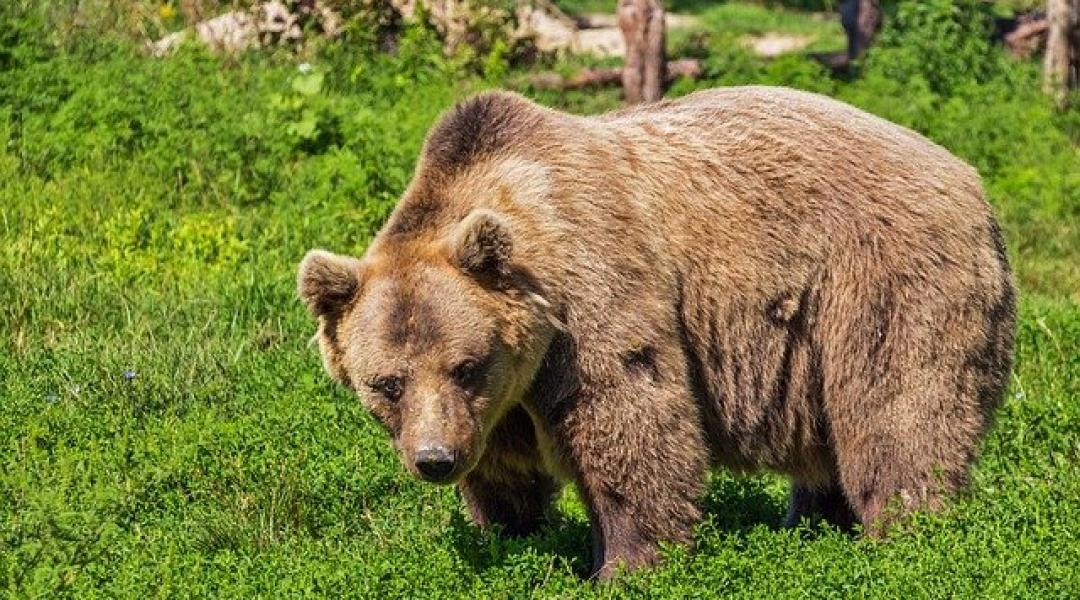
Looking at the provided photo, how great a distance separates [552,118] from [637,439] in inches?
45.6

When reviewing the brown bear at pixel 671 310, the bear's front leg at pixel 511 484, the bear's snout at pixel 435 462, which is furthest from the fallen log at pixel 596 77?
the bear's snout at pixel 435 462

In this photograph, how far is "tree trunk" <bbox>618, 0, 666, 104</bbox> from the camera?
47.2 ft

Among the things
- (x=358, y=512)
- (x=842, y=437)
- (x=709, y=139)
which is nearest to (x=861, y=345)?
(x=842, y=437)

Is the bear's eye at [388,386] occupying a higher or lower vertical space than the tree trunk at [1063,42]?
higher

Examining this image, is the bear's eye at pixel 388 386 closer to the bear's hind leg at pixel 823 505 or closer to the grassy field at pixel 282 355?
the grassy field at pixel 282 355

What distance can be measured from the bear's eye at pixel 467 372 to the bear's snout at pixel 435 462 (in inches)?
9.5

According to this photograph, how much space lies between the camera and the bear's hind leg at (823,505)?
23.4 feet

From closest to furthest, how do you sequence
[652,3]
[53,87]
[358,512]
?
[358,512]
[53,87]
[652,3]

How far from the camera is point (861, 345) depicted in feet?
21.6

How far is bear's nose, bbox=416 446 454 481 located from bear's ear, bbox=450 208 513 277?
0.59 m

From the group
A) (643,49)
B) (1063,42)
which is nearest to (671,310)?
(643,49)

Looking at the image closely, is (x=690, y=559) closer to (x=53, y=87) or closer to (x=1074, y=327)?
(x=1074, y=327)

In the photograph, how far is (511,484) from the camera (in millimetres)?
6617

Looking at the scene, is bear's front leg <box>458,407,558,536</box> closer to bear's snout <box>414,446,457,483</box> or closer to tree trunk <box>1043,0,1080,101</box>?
bear's snout <box>414,446,457,483</box>
